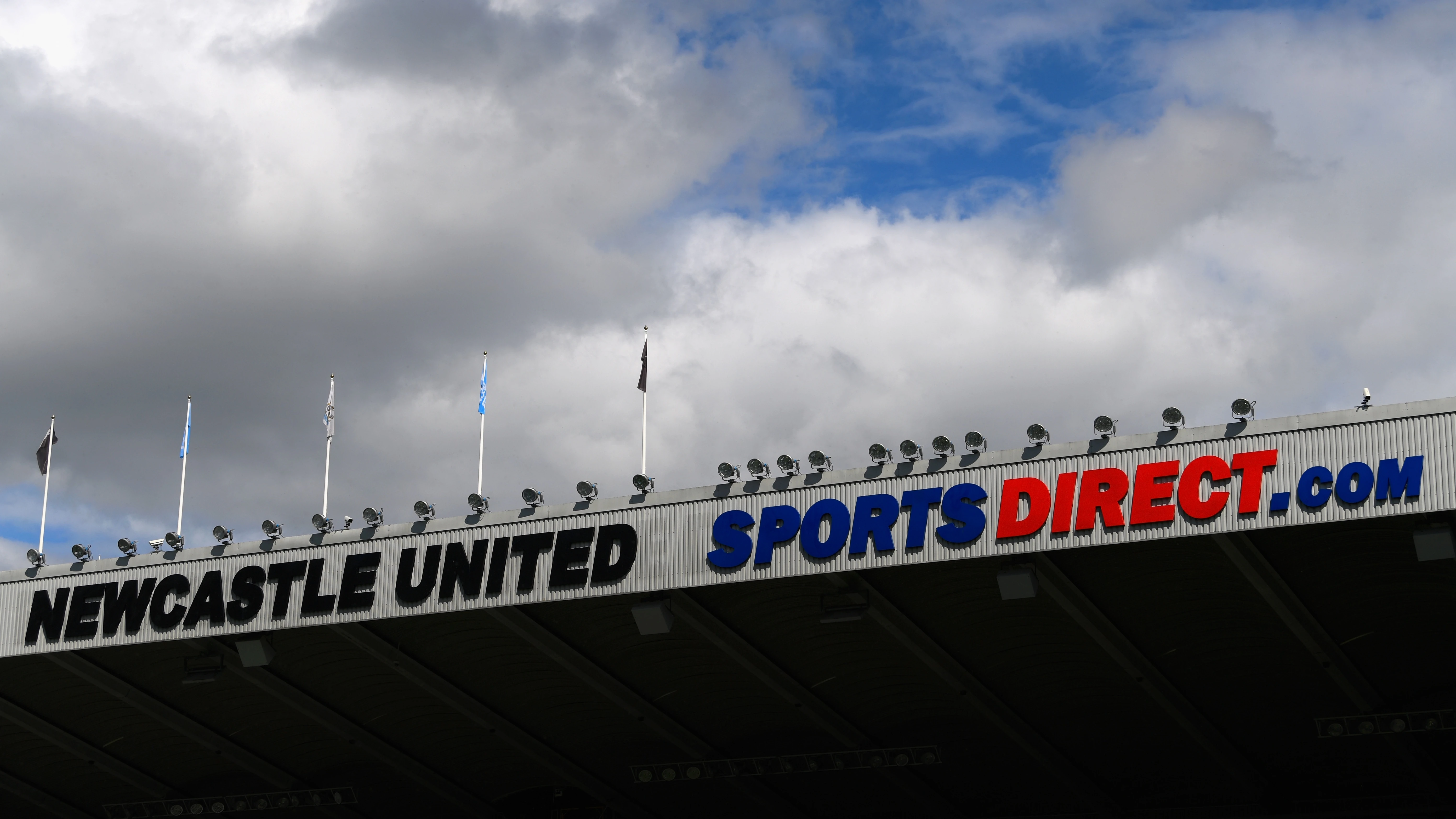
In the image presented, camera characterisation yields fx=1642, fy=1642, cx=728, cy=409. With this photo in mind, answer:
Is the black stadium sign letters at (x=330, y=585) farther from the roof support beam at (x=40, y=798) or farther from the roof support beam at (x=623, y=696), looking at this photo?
the roof support beam at (x=40, y=798)

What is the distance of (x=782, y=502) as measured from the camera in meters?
36.4

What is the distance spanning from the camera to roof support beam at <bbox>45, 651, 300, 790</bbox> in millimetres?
44812

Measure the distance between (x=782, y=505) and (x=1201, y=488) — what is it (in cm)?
902

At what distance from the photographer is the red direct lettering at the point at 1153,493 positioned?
1300 inches

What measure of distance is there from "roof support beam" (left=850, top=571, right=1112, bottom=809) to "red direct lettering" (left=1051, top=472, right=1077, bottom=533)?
18.2ft

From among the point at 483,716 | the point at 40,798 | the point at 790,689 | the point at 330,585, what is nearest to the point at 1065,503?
the point at 790,689

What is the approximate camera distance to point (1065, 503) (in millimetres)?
33938

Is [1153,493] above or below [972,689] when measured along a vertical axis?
above

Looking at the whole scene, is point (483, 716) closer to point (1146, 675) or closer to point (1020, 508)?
point (1146, 675)

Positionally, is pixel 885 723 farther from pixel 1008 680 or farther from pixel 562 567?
pixel 562 567

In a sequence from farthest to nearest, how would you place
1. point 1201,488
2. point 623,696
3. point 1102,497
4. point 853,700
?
point 623,696
point 853,700
point 1102,497
point 1201,488

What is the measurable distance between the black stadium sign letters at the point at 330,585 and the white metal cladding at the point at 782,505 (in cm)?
9

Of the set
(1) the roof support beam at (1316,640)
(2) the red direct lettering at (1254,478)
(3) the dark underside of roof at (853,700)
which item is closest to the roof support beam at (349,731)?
(3) the dark underside of roof at (853,700)

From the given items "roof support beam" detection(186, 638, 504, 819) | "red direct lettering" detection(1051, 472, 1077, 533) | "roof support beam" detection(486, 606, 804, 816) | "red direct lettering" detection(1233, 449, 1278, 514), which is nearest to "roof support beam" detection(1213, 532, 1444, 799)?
"red direct lettering" detection(1233, 449, 1278, 514)
